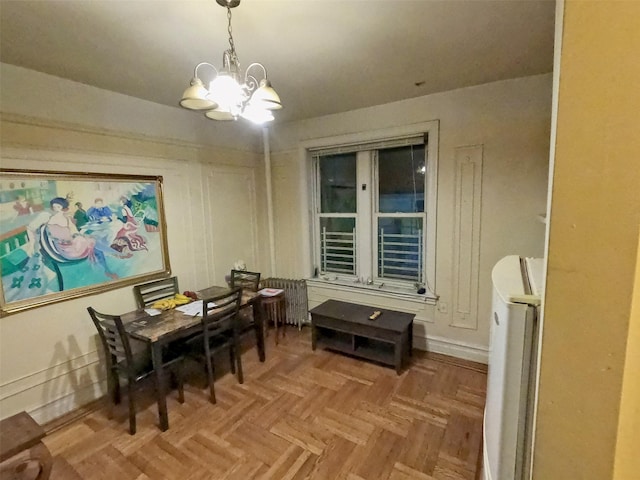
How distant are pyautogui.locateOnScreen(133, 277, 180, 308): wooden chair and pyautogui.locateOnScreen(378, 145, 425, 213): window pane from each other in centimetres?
231

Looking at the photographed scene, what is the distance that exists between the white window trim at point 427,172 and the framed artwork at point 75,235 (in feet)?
5.33

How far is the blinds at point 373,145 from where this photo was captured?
3.20m

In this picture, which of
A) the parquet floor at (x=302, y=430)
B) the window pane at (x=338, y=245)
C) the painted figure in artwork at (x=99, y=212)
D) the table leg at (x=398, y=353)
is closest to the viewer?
the parquet floor at (x=302, y=430)

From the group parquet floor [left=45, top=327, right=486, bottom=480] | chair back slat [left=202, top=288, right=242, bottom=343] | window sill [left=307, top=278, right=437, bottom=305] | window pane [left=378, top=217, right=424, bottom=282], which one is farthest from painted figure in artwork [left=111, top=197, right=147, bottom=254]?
window pane [left=378, top=217, right=424, bottom=282]

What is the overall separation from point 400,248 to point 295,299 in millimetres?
1423

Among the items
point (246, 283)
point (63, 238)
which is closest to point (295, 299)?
point (246, 283)

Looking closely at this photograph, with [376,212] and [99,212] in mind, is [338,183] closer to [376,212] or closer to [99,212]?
[376,212]

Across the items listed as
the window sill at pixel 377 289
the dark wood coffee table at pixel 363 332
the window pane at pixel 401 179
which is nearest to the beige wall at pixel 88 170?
the window sill at pixel 377 289

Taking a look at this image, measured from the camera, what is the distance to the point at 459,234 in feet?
9.98

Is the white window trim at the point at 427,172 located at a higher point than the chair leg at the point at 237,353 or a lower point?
higher

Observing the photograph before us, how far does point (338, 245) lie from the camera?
3963 millimetres

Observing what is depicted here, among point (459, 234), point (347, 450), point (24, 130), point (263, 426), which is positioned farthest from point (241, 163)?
point (347, 450)

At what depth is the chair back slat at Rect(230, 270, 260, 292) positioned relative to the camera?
3.43m

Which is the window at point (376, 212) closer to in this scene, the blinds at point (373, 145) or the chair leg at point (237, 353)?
the blinds at point (373, 145)
